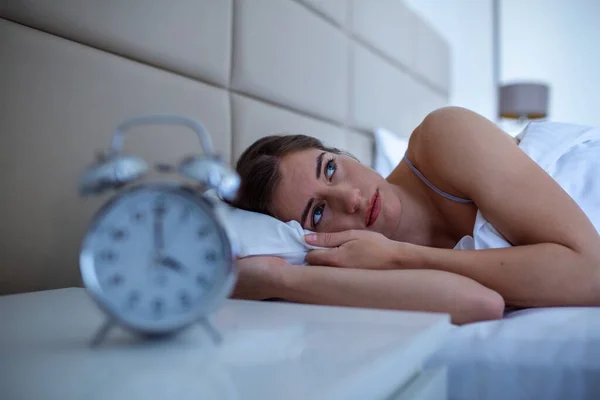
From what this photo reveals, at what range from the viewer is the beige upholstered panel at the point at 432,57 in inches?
110

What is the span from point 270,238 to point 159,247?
562 millimetres

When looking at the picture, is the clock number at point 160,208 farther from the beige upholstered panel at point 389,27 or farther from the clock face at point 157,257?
the beige upholstered panel at point 389,27

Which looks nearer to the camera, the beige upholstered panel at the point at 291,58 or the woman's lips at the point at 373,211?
the woman's lips at the point at 373,211

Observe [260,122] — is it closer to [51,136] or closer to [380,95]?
[51,136]

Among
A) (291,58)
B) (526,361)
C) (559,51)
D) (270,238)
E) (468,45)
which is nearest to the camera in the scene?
(526,361)

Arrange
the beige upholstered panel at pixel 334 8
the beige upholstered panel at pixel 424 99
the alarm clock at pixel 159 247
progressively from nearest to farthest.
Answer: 1. the alarm clock at pixel 159 247
2. the beige upholstered panel at pixel 334 8
3. the beige upholstered panel at pixel 424 99

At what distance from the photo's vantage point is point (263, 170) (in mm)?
1265

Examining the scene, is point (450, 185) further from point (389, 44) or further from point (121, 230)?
point (389, 44)

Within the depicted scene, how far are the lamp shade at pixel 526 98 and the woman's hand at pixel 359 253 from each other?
299cm

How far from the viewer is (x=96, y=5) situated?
1.08 metres

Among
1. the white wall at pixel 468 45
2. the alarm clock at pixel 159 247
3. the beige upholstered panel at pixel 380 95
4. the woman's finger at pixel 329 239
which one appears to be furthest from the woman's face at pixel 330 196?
the white wall at pixel 468 45

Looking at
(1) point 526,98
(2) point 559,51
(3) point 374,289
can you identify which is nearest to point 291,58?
(3) point 374,289

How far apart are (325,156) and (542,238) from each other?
529 millimetres

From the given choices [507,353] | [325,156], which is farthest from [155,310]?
[325,156]
